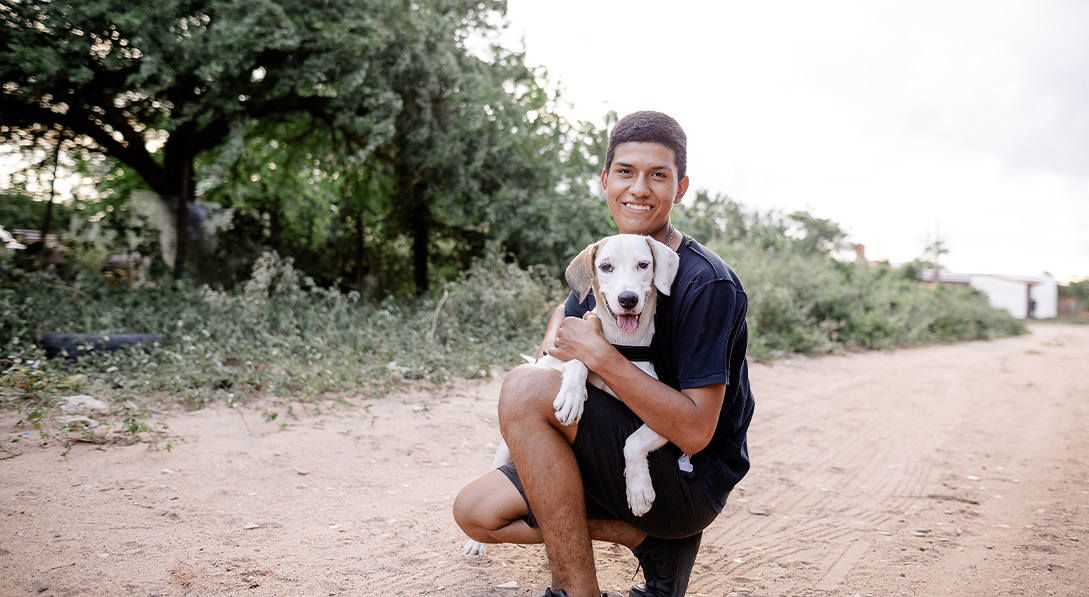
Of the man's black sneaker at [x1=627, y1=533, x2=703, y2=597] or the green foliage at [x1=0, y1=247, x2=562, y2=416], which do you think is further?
the green foliage at [x1=0, y1=247, x2=562, y2=416]

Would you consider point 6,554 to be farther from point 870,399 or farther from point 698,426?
point 870,399

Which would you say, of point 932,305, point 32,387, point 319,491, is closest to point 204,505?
point 319,491

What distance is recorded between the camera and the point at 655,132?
84.7 inches

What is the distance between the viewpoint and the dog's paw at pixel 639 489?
1901mm

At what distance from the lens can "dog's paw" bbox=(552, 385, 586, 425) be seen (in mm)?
1920

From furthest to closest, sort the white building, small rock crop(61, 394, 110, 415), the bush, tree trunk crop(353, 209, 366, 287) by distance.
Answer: the white building
tree trunk crop(353, 209, 366, 287)
the bush
small rock crop(61, 394, 110, 415)

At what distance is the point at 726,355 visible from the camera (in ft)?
6.13

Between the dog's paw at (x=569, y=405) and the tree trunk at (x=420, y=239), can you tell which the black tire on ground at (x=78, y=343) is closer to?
the dog's paw at (x=569, y=405)

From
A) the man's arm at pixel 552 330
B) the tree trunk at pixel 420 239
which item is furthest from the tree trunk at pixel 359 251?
the man's arm at pixel 552 330

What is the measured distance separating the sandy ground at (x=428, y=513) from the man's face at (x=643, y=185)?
137cm

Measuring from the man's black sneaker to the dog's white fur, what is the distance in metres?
0.27

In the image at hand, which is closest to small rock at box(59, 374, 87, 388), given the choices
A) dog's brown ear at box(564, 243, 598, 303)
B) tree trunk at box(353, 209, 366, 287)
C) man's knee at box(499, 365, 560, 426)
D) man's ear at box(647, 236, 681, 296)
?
man's knee at box(499, 365, 560, 426)

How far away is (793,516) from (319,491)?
242cm

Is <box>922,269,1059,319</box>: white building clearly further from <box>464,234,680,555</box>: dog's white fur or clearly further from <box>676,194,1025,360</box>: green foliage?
<box>464,234,680,555</box>: dog's white fur
